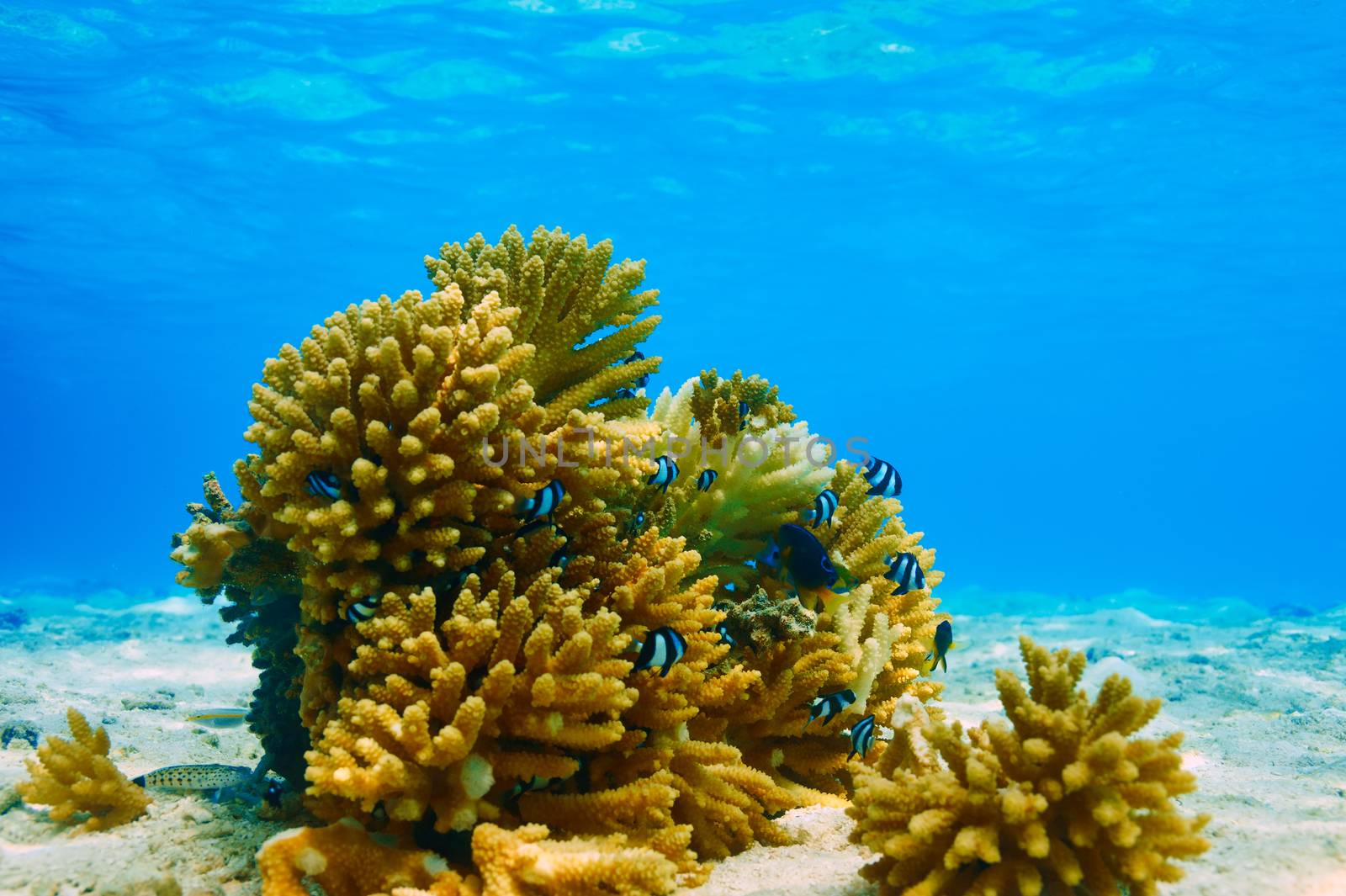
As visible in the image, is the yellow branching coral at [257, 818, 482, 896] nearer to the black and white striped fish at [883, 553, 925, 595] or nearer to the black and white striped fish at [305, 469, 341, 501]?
the black and white striped fish at [305, 469, 341, 501]

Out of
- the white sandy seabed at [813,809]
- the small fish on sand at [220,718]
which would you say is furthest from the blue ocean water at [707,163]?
the small fish on sand at [220,718]

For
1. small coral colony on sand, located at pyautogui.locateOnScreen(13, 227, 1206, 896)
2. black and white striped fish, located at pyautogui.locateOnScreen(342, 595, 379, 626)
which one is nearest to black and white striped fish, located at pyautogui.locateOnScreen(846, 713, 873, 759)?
small coral colony on sand, located at pyautogui.locateOnScreen(13, 227, 1206, 896)

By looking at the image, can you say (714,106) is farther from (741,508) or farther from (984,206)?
(741,508)

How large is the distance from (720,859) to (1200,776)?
3289 mm

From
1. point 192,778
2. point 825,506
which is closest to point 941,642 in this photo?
point 825,506

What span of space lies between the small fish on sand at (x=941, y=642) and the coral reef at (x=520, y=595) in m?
0.37

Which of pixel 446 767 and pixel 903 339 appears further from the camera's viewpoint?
pixel 903 339

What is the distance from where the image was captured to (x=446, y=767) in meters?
3.06

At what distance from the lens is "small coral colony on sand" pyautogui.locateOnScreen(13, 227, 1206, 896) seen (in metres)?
2.71

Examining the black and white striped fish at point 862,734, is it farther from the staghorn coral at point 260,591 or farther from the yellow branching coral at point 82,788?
the yellow branching coral at point 82,788

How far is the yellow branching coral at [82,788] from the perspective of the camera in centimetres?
373

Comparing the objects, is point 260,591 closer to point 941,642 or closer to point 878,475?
point 878,475

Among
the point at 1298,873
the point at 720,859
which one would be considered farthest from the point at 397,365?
the point at 1298,873

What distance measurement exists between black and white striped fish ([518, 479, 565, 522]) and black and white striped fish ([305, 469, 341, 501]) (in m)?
0.71
